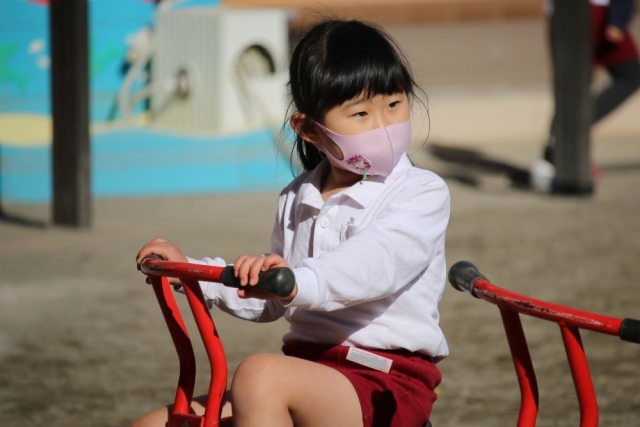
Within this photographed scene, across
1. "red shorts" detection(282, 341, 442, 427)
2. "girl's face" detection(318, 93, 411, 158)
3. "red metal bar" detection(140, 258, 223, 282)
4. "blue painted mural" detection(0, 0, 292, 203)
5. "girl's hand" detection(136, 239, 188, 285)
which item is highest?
"girl's face" detection(318, 93, 411, 158)

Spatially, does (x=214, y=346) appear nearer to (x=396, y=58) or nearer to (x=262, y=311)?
(x=262, y=311)

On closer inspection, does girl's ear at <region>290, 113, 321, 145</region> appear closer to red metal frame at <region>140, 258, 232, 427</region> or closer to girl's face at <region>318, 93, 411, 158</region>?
girl's face at <region>318, 93, 411, 158</region>

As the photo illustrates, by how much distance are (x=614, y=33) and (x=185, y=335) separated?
6189 mm

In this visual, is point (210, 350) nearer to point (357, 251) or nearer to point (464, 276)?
point (357, 251)

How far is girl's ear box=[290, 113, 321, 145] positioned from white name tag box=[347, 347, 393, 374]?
1.66 feet

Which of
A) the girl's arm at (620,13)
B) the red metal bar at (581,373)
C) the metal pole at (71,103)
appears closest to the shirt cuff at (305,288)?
the red metal bar at (581,373)

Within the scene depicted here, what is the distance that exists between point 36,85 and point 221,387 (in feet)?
18.5

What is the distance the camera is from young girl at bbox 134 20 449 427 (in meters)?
2.05

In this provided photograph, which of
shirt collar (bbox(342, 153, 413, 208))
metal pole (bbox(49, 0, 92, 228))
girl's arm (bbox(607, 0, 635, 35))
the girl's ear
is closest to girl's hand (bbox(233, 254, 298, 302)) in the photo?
shirt collar (bbox(342, 153, 413, 208))

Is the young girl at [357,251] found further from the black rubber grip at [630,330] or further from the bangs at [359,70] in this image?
the black rubber grip at [630,330]

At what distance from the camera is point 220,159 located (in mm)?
7609

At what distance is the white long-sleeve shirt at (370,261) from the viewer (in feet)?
6.77

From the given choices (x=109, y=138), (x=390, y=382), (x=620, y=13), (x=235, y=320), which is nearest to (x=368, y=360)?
(x=390, y=382)

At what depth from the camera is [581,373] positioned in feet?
5.94
